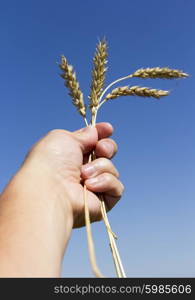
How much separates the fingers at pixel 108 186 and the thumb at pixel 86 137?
0.30 meters

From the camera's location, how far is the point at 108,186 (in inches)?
133

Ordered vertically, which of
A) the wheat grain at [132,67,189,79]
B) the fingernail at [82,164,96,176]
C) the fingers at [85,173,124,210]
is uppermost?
the wheat grain at [132,67,189,79]

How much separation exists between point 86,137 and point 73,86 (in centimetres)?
56

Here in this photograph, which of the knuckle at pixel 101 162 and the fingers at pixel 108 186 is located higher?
the knuckle at pixel 101 162

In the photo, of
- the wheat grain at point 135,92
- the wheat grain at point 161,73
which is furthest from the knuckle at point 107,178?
the wheat grain at point 161,73

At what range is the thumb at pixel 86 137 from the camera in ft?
11.0

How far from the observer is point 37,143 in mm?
3359

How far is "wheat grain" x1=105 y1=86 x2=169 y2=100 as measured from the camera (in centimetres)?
291

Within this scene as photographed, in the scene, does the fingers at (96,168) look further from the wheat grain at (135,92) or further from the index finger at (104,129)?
the wheat grain at (135,92)

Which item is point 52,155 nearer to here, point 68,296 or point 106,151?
point 106,151

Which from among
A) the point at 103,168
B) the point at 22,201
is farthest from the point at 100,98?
the point at 22,201

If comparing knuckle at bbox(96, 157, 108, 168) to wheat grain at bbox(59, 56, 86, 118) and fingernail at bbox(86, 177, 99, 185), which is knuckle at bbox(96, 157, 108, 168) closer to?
fingernail at bbox(86, 177, 99, 185)

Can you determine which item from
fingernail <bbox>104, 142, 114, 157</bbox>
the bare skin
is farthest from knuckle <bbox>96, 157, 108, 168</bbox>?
fingernail <bbox>104, 142, 114, 157</bbox>

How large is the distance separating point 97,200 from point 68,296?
3.63ft
